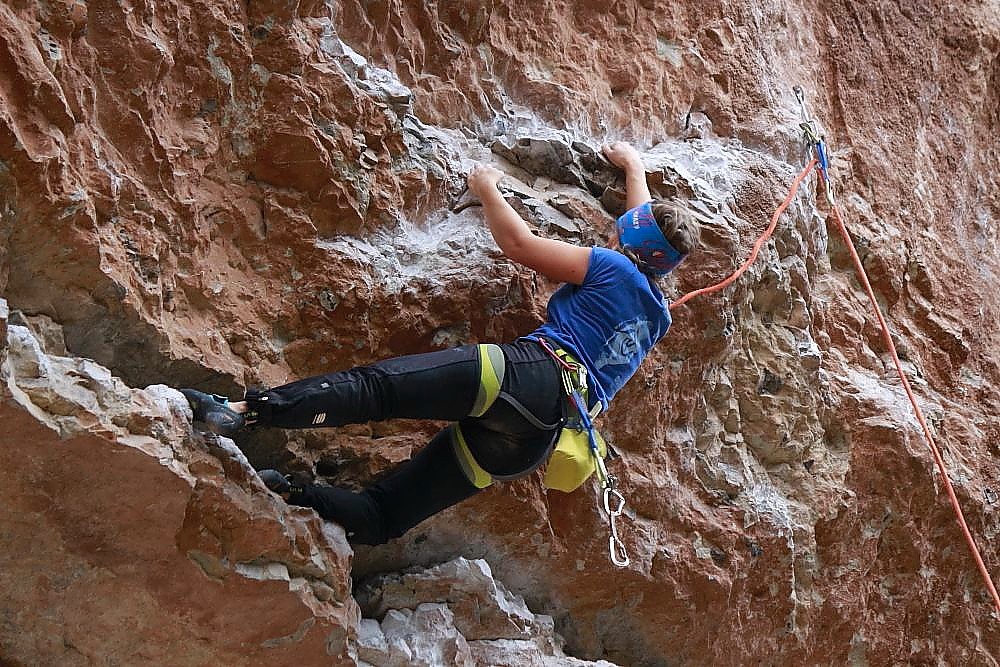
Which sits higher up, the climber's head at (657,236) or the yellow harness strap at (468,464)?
the climber's head at (657,236)

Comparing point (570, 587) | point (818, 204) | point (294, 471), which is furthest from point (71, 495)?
point (818, 204)

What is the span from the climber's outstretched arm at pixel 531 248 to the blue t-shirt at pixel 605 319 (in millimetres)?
44

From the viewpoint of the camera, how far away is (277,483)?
2.99 metres

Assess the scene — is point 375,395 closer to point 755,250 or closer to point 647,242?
point 647,242

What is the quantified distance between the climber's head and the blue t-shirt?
88 mm

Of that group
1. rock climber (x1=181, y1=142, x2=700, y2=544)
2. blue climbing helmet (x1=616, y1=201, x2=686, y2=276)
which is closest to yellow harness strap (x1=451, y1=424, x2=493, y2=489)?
rock climber (x1=181, y1=142, x2=700, y2=544)

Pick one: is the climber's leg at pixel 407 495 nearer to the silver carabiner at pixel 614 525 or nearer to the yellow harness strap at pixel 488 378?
the yellow harness strap at pixel 488 378

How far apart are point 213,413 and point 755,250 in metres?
2.46

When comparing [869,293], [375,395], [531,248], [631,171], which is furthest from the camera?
[869,293]

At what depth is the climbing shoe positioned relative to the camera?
297 cm

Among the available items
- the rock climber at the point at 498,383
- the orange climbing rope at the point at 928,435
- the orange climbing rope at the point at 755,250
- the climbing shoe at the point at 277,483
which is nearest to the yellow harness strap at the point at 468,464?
the rock climber at the point at 498,383

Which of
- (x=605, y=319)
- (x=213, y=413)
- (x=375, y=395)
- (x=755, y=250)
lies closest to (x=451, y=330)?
(x=605, y=319)

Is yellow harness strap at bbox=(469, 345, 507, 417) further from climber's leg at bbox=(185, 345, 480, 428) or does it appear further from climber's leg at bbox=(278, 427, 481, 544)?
climber's leg at bbox=(278, 427, 481, 544)

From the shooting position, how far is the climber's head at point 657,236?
3.34 meters
